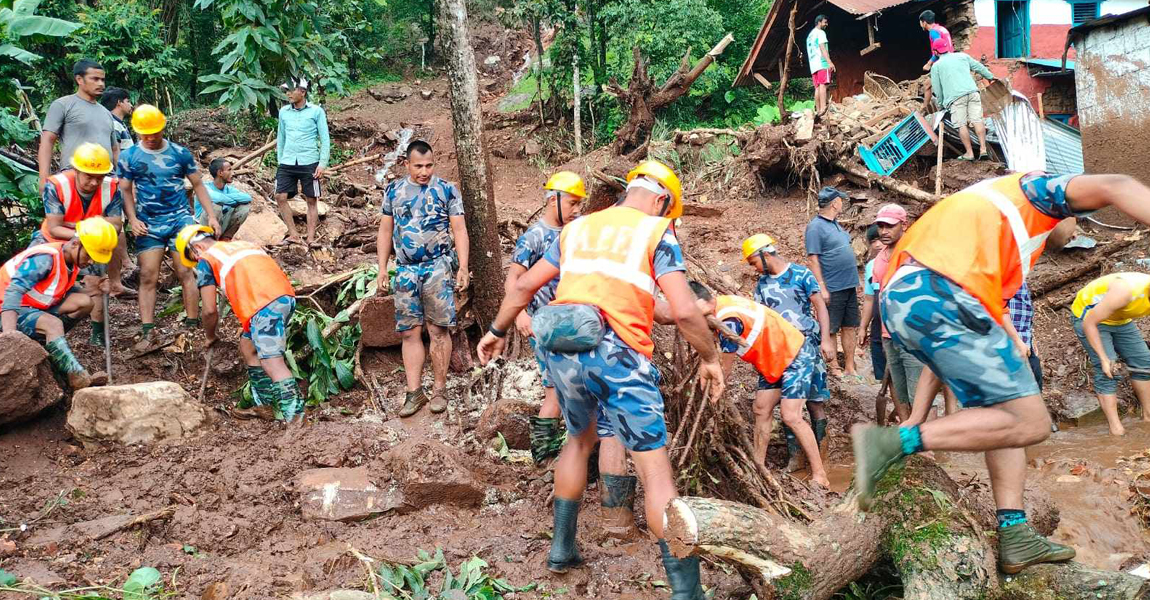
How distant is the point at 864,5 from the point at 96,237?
11987 millimetres

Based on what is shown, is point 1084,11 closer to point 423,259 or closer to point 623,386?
point 423,259

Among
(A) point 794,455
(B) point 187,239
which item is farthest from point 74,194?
(A) point 794,455

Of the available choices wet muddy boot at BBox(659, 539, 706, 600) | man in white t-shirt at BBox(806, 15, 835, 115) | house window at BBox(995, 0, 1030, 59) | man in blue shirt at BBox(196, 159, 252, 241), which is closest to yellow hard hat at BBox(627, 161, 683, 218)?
wet muddy boot at BBox(659, 539, 706, 600)

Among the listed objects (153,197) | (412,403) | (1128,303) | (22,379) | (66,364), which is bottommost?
(412,403)

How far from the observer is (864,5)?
44.3 ft

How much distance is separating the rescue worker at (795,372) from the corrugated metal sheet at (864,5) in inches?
334

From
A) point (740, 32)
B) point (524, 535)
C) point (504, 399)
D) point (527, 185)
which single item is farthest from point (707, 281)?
point (740, 32)

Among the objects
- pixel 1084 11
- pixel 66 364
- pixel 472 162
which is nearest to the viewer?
pixel 66 364

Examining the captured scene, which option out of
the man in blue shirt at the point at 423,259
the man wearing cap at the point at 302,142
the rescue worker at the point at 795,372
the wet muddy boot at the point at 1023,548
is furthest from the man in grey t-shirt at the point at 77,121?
the wet muddy boot at the point at 1023,548

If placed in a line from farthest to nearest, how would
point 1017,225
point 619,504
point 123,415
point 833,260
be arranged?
point 833,260, point 123,415, point 619,504, point 1017,225

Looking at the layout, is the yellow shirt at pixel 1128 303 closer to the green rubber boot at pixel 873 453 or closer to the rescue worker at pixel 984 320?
the rescue worker at pixel 984 320

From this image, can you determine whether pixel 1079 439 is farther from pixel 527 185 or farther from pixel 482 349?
pixel 527 185

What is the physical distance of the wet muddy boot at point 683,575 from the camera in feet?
11.2

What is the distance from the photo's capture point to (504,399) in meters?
5.98
